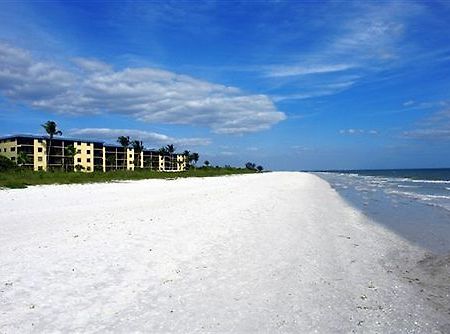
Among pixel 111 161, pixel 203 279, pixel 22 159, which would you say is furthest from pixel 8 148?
pixel 203 279

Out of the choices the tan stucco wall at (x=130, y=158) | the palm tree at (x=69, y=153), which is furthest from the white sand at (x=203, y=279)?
the tan stucco wall at (x=130, y=158)

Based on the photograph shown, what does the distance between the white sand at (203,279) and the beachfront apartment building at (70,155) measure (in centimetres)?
9155

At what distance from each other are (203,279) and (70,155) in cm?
10096

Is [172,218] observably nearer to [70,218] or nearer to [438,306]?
[70,218]

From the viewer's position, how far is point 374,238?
12992mm

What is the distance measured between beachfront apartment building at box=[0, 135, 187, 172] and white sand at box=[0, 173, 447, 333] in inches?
3604

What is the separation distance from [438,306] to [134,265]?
231 inches

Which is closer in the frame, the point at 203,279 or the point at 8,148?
the point at 203,279

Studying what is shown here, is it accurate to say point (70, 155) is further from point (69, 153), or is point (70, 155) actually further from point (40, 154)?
point (40, 154)

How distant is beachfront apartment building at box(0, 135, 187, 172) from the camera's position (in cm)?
9925

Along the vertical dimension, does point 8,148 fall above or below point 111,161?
above

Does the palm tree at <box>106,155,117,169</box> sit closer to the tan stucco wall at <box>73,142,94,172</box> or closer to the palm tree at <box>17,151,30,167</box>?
the tan stucco wall at <box>73,142,94,172</box>

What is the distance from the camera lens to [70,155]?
101 metres

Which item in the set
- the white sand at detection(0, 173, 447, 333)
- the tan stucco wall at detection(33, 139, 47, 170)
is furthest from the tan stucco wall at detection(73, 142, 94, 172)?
the white sand at detection(0, 173, 447, 333)
